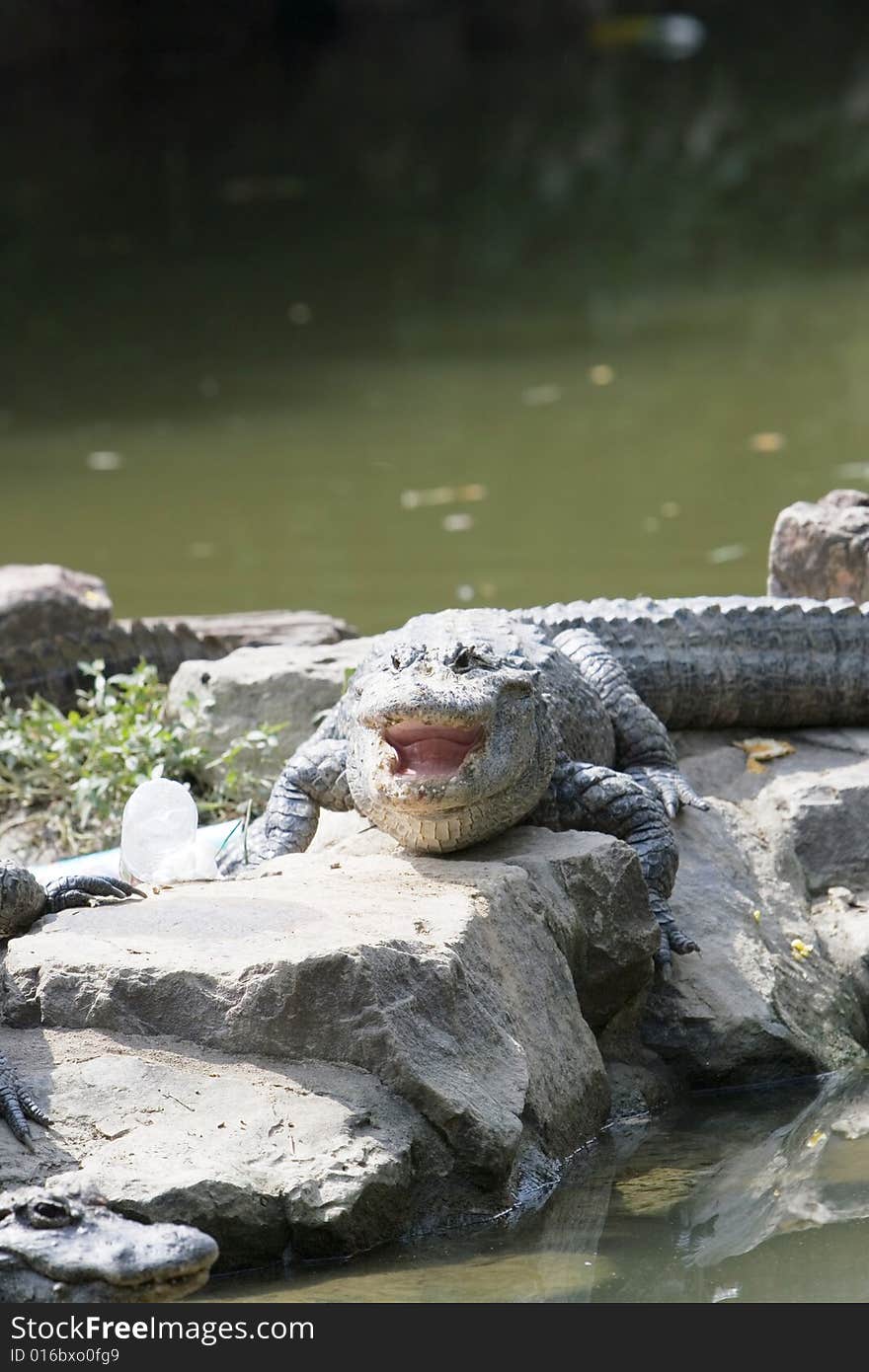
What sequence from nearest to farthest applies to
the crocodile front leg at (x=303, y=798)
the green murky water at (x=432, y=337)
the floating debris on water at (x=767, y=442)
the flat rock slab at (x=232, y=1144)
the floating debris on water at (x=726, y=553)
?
1. the flat rock slab at (x=232, y=1144)
2. the crocodile front leg at (x=303, y=798)
3. the floating debris on water at (x=726, y=553)
4. the green murky water at (x=432, y=337)
5. the floating debris on water at (x=767, y=442)

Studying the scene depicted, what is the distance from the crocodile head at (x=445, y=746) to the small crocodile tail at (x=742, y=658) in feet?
3.85

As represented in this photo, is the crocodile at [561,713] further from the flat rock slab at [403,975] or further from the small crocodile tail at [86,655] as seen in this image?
the small crocodile tail at [86,655]

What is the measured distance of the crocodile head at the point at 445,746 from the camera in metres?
4.45

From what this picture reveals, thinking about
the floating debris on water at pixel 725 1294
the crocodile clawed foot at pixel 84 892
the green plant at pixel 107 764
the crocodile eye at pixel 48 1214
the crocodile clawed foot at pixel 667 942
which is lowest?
the floating debris on water at pixel 725 1294

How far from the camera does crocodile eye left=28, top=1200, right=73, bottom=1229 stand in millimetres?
3338

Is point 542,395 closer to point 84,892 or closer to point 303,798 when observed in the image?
point 303,798

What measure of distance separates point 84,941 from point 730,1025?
149 centimetres

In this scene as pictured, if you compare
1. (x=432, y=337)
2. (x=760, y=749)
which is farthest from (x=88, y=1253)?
(x=432, y=337)

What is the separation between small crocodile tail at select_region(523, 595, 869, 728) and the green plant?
110 cm

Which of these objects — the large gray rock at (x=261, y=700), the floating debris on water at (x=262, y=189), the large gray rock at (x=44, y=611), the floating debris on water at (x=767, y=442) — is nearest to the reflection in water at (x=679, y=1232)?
the large gray rock at (x=261, y=700)

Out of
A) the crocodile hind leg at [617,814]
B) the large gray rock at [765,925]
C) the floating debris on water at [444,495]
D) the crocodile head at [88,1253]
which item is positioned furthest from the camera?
the floating debris on water at [444,495]

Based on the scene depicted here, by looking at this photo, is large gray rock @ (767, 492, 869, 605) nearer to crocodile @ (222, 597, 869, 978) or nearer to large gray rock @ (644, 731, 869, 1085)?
crocodile @ (222, 597, 869, 978)

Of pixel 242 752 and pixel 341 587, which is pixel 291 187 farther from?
pixel 242 752

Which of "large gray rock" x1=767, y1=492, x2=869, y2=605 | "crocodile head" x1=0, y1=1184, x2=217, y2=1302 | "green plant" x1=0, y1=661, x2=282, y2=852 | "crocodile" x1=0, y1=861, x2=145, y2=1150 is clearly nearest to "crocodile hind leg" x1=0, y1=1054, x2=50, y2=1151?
"crocodile" x1=0, y1=861, x2=145, y2=1150
